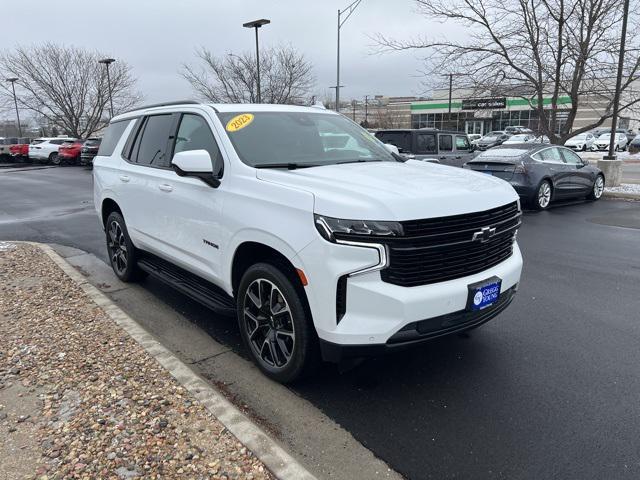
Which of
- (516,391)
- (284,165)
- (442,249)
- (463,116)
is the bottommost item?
(516,391)

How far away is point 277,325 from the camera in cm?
338

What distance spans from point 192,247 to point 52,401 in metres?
1.51

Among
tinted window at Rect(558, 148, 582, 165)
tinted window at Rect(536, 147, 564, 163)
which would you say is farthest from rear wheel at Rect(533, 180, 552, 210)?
tinted window at Rect(558, 148, 582, 165)

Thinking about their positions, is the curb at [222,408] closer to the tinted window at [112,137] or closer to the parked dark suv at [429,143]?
the tinted window at [112,137]

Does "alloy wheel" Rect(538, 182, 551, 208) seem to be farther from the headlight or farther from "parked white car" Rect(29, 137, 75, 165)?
"parked white car" Rect(29, 137, 75, 165)

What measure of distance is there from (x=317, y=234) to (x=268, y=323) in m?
0.92

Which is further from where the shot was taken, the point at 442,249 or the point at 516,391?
the point at 516,391

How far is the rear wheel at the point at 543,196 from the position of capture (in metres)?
11.1

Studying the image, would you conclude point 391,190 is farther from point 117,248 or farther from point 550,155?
point 550,155

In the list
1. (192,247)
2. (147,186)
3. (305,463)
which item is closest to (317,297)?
(305,463)

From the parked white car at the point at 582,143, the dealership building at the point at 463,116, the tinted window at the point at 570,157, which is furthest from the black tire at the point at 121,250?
the dealership building at the point at 463,116

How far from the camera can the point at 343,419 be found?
3.07 m

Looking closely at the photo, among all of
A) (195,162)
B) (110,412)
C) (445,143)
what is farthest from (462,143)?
(110,412)

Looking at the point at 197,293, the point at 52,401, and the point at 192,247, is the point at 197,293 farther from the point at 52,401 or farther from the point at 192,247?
the point at 52,401
